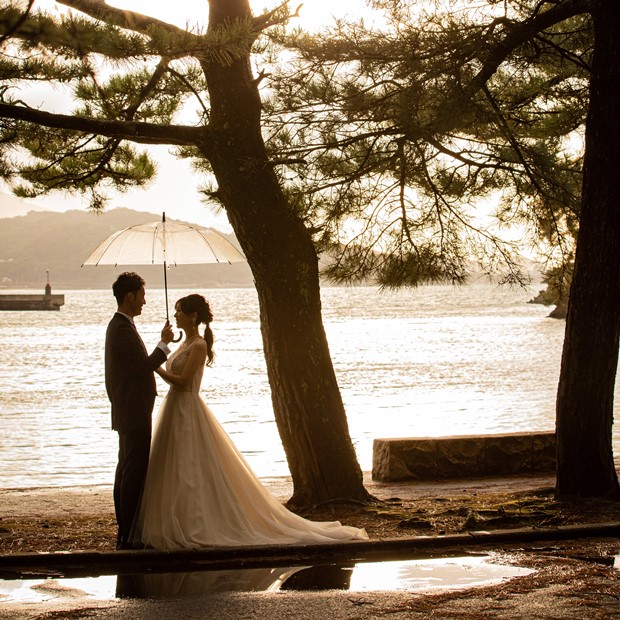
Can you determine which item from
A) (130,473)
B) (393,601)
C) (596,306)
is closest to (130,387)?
(130,473)

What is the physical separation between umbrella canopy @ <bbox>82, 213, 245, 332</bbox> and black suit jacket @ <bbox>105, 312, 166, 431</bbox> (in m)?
1.15

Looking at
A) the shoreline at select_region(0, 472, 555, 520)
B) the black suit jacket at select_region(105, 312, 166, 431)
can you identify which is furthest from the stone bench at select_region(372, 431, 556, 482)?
the black suit jacket at select_region(105, 312, 166, 431)

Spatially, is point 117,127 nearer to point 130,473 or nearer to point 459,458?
point 130,473

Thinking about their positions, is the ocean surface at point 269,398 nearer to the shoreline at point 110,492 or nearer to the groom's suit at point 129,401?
the shoreline at point 110,492

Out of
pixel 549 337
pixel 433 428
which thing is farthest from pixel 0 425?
pixel 549 337

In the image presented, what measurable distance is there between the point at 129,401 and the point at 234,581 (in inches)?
54.8

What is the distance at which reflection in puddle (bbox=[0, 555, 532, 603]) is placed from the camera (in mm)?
5160

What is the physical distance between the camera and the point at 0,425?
18672 millimetres

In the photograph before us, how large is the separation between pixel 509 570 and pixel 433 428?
451 inches

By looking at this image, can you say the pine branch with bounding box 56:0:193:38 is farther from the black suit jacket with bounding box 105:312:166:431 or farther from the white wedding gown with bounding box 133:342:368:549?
the white wedding gown with bounding box 133:342:368:549

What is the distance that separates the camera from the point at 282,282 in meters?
7.87

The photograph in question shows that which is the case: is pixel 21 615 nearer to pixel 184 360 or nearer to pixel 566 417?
pixel 184 360

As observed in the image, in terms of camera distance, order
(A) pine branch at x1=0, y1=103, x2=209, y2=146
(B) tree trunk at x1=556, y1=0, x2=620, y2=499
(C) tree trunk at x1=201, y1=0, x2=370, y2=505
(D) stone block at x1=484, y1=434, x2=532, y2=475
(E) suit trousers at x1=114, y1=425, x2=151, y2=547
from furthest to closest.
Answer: (D) stone block at x1=484, y1=434, x2=532, y2=475 < (C) tree trunk at x1=201, y1=0, x2=370, y2=505 < (B) tree trunk at x1=556, y1=0, x2=620, y2=499 < (A) pine branch at x1=0, y1=103, x2=209, y2=146 < (E) suit trousers at x1=114, y1=425, x2=151, y2=547

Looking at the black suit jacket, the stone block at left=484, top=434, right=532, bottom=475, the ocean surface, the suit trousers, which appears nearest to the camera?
the black suit jacket
